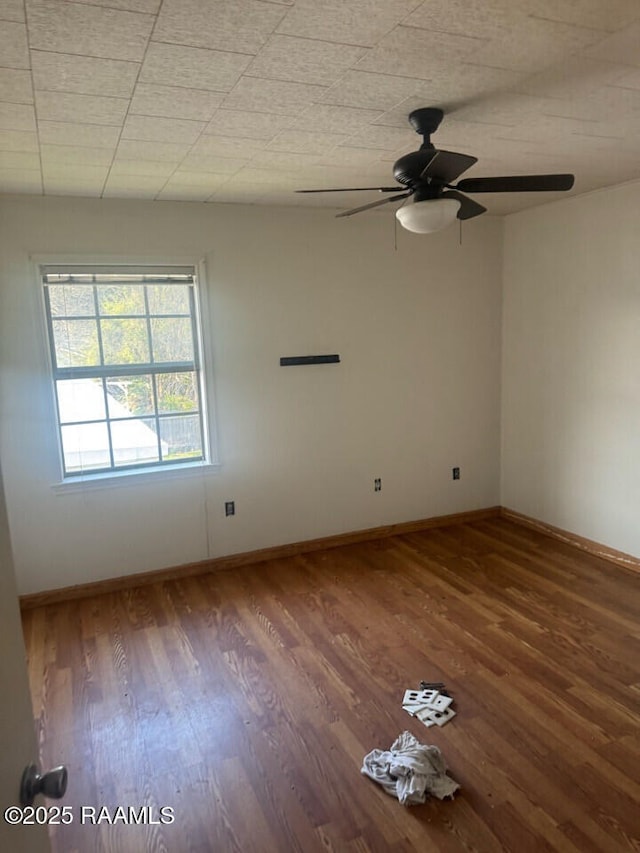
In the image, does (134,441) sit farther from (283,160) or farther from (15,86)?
(15,86)

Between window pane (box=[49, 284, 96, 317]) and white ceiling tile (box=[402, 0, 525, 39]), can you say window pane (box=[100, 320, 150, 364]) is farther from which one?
white ceiling tile (box=[402, 0, 525, 39])

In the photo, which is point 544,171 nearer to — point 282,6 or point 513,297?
point 513,297

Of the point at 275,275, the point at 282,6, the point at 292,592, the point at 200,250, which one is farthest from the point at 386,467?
the point at 282,6

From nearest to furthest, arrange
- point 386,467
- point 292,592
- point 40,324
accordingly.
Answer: point 40,324 → point 292,592 → point 386,467

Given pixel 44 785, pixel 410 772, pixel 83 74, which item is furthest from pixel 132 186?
pixel 410 772

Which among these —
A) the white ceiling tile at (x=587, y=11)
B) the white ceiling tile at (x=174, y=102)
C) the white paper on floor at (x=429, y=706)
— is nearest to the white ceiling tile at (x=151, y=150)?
the white ceiling tile at (x=174, y=102)

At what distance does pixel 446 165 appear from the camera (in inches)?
83.4

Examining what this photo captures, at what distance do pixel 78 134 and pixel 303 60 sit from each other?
1.14 m

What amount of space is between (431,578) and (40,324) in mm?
3023

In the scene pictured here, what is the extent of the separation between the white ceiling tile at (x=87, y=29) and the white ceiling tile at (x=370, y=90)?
27.3 inches

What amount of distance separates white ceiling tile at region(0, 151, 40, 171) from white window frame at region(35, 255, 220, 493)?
678 millimetres

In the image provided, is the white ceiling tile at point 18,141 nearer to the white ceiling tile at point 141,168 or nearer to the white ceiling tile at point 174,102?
the white ceiling tile at point 141,168

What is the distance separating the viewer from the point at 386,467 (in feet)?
15.0

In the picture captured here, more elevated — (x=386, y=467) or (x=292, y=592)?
(x=386, y=467)
